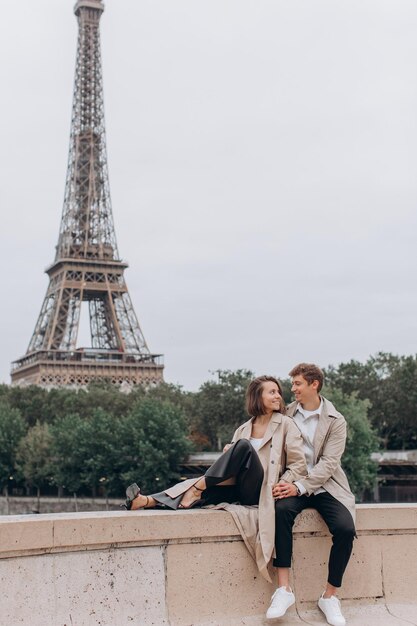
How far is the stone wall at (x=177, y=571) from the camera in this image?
6.96m

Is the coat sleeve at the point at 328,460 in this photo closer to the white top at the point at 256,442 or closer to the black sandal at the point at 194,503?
the white top at the point at 256,442

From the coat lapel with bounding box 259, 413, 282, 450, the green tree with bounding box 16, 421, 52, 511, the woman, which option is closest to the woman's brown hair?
the woman

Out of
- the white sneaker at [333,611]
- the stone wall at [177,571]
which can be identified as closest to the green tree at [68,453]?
the stone wall at [177,571]

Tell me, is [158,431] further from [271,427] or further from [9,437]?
[271,427]

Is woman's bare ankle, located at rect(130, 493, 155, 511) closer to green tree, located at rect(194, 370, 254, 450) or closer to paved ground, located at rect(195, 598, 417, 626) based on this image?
paved ground, located at rect(195, 598, 417, 626)

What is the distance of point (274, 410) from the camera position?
8.10 metres

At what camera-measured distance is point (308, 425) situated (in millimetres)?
8258

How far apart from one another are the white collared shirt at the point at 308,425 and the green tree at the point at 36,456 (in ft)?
182

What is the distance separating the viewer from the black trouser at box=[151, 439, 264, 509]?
770 centimetres

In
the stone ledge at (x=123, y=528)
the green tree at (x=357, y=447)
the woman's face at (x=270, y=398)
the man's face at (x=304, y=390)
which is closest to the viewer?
the stone ledge at (x=123, y=528)

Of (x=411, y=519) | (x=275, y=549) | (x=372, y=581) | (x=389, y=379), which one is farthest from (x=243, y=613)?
(x=389, y=379)

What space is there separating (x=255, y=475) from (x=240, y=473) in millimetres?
149

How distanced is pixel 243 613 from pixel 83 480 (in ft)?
175

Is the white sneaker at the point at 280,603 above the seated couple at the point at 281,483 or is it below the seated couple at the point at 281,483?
below
